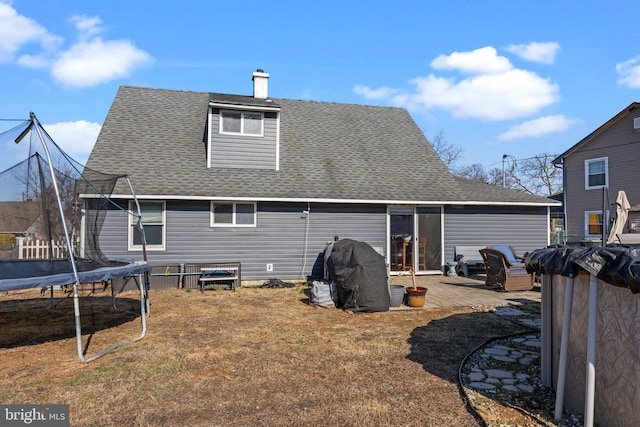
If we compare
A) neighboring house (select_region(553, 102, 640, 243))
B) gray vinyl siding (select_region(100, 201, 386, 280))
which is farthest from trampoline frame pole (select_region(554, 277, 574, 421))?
neighboring house (select_region(553, 102, 640, 243))

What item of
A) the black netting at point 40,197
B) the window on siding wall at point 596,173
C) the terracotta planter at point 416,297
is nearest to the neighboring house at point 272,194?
the terracotta planter at point 416,297

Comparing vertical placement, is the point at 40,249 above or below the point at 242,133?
below

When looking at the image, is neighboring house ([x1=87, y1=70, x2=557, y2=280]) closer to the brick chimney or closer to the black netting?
the brick chimney

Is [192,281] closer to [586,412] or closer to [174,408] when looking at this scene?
[174,408]

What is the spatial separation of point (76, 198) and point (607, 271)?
7.17m

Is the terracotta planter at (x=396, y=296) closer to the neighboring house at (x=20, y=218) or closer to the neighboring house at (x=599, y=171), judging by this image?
the neighboring house at (x=20, y=218)

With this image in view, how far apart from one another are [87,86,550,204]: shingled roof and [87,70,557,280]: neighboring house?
5cm

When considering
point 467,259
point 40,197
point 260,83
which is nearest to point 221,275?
point 40,197

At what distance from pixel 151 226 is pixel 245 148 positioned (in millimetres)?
3485

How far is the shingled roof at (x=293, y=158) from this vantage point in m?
11.0

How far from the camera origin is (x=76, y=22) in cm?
906

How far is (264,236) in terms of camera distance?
11.1m

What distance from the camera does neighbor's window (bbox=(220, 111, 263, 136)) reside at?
11742mm

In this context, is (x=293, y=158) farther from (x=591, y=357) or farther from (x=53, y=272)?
(x=591, y=357)
